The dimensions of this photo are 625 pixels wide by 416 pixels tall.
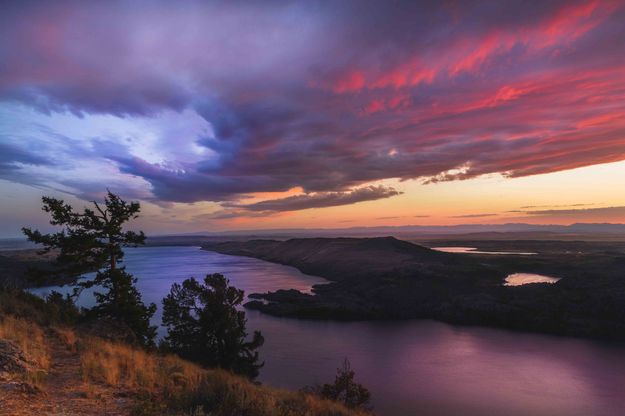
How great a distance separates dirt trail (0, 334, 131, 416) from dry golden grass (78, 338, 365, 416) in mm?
472

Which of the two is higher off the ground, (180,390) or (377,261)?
(180,390)

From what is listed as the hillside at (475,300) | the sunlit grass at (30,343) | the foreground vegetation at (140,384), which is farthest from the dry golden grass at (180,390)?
the hillside at (475,300)

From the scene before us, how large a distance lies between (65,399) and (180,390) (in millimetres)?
2840

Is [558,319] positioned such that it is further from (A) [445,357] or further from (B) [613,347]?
(A) [445,357]

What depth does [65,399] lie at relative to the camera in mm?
9336

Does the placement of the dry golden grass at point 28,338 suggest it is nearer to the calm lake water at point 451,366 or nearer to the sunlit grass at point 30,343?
the sunlit grass at point 30,343

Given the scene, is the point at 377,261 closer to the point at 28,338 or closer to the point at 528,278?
the point at 528,278

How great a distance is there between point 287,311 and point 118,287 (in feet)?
131

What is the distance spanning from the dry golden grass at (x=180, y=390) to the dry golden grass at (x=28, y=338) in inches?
46.9

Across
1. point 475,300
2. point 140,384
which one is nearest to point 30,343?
point 140,384

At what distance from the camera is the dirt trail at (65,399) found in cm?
841

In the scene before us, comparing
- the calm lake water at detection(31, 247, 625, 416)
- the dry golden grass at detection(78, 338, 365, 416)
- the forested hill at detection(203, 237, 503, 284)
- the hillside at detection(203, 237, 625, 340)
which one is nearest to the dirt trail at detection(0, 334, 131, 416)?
the dry golden grass at detection(78, 338, 365, 416)

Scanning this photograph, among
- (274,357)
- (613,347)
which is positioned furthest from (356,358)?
(613,347)

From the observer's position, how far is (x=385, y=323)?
57.1 m
